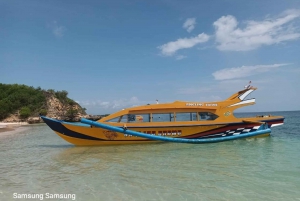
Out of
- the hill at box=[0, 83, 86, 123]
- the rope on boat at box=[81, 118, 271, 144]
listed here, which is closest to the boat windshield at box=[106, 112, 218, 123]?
the rope on boat at box=[81, 118, 271, 144]

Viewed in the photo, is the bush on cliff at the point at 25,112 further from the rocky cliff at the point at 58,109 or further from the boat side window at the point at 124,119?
the boat side window at the point at 124,119

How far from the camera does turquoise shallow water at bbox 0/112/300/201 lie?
17.5 ft

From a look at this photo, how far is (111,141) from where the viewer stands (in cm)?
1188

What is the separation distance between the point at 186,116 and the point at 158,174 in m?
6.12

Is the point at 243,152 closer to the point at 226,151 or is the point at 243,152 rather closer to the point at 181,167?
the point at 226,151

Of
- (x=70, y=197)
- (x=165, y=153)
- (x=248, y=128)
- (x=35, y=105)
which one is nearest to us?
(x=70, y=197)

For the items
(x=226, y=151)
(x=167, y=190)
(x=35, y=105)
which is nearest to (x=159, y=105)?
(x=226, y=151)

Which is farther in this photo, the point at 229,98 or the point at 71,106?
the point at 71,106

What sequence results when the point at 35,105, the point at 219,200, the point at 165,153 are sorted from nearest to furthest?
the point at 219,200
the point at 165,153
the point at 35,105

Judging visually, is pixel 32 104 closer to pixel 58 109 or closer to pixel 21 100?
pixel 21 100

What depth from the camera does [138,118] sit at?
12203 millimetres

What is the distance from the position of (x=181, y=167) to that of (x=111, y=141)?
5.33 m

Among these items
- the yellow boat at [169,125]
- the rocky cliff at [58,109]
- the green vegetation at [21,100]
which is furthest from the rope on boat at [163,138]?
the rocky cliff at [58,109]

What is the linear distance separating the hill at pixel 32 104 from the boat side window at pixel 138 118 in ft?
160
